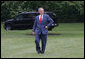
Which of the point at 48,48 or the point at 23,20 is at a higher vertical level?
the point at 48,48

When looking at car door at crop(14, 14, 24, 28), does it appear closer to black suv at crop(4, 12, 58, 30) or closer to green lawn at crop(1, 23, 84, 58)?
black suv at crop(4, 12, 58, 30)

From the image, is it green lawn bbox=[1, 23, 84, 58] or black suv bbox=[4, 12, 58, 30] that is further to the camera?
black suv bbox=[4, 12, 58, 30]

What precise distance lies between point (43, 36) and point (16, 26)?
1136 cm

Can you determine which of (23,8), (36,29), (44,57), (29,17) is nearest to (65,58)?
(44,57)

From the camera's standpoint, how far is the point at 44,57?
1084 centimetres

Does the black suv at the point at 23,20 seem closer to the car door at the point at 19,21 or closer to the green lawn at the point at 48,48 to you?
the car door at the point at 19,21

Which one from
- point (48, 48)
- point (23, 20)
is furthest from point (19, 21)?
point (48, 48)

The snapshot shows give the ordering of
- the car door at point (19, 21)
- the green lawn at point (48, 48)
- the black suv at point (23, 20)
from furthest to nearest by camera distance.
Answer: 1. the car door at point (19, 21)
2. the black suv at point (23, 20)
3. the green lawn at point (48, 48)

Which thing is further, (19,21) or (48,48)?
(19,21)

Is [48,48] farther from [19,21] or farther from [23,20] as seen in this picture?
[19,21]

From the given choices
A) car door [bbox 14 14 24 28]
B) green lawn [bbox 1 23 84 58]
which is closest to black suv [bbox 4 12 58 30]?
car door [bbox 14 14 24 28]

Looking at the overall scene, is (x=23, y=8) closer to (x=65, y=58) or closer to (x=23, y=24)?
(x=23, y=24)

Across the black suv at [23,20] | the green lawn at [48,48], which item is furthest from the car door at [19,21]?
the green lawn at [48,48]

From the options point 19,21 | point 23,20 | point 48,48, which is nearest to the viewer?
point 48,48
